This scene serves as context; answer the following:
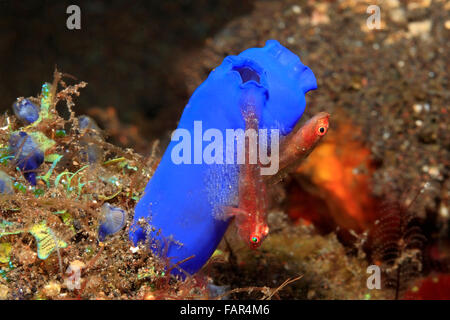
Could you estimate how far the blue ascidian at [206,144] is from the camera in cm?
154

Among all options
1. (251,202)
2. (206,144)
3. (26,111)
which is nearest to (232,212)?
(251,202)

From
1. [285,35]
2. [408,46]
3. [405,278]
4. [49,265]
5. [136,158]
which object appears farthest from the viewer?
[285,35]

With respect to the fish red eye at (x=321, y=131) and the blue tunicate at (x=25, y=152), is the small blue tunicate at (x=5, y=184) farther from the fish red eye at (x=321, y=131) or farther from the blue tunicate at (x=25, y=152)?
the fish red eye at (x=321, y=131)

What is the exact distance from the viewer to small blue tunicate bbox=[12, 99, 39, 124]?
1840 millimetres

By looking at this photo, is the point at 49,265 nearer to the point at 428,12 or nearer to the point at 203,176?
the point at 203,176

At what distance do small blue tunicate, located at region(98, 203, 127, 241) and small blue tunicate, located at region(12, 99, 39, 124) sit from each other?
0.61m

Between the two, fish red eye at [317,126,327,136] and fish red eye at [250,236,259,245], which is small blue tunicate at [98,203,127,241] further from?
fish red eye at [317,126,327,136]

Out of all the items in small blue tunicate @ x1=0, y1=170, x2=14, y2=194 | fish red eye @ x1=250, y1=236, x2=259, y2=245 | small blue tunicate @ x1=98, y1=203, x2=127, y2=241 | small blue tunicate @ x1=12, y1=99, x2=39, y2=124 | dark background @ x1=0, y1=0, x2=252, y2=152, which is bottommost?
fish red eye @ x1=250, y1=236, x2=259, y2=245

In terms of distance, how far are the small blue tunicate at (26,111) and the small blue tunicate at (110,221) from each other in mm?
615

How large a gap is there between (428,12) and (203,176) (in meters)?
3.78

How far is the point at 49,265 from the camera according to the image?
1.56 metres

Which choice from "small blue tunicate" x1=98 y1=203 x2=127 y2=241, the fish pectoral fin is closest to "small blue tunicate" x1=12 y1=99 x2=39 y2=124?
"small blue tunicate" x1=98 y1=203 x2=127 y2=241
